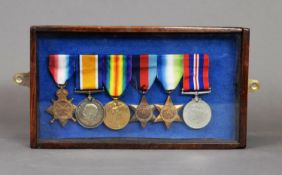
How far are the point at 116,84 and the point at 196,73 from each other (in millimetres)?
283

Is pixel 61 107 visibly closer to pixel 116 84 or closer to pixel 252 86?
pixel 116 84

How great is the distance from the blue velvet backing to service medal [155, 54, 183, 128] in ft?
0.06

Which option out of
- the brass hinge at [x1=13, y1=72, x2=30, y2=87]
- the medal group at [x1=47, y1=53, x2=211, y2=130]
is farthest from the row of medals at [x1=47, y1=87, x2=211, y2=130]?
the brass hinge at [x1=13, y1=72, x2=30, y2=87]

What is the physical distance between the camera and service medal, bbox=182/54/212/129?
321cm

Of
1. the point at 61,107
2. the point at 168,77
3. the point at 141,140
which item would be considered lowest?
the point at 141,140

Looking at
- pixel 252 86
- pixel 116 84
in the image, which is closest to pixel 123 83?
pixel 116 84

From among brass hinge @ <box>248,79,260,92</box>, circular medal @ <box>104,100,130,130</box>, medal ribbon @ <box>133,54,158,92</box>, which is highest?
medal ribbon @ <box>133,54,158,92</box>

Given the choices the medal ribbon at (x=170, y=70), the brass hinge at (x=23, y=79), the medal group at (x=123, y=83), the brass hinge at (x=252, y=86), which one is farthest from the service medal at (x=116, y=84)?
the brass hinge at (x=252, y=86)

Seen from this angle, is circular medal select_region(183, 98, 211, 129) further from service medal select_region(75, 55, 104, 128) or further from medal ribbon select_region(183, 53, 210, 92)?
service medal select_region(75, 55, 104, 128)

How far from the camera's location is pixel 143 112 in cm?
320

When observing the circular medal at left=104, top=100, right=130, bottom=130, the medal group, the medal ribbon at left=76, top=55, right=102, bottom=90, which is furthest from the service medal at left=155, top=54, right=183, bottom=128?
the medal ribbon at left=76, top=55, right=102, bottom=90

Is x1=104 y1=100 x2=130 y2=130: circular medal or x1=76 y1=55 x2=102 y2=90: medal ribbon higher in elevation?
x1=76 y1=55 x2=102 y2=90: medal ribbon

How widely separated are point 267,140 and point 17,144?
2.93ft

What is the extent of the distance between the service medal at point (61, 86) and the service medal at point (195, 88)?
398 mm
